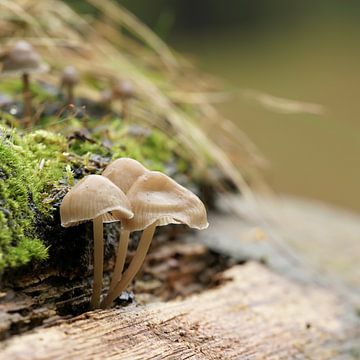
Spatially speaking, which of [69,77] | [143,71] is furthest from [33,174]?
[143,71]

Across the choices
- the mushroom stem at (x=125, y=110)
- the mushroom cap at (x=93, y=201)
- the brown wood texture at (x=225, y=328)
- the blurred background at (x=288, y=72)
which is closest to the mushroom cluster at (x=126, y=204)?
the mushroom cap at (x=93, y=201)

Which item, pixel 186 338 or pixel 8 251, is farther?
pixel 186 338

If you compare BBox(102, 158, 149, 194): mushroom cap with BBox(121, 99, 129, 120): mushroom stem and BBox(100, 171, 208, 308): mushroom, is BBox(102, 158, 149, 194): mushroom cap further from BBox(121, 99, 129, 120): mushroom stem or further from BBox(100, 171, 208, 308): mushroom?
BBox(121, 99, 129, 120): mushroom stem

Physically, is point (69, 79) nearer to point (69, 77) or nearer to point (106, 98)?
point (69, 77)

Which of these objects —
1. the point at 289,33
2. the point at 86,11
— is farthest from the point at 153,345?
the point at 289,33

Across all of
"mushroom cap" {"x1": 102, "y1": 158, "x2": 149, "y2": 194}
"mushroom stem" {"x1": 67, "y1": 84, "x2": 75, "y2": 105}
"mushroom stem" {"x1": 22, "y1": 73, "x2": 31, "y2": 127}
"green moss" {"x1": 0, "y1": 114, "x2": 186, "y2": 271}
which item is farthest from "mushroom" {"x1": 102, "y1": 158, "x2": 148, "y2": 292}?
"mushroom stem" {"x1": 67, "y1": 84, "x2": 75, "y2": 105}

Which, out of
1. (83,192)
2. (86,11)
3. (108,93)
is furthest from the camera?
(86,11)

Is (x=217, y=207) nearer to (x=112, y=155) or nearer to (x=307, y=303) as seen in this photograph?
(x=307, y=303)
